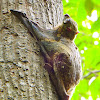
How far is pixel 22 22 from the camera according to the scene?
1.16 metres

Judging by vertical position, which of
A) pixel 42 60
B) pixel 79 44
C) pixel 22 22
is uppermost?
pixel 79 44

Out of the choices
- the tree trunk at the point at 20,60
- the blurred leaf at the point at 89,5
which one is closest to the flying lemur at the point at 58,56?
the tree trunk at the point at 20,60

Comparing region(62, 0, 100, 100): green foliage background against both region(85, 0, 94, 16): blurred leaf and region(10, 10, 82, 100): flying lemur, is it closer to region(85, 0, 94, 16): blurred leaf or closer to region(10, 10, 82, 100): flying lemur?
region(85, 0, 94, 16): blurred leaf

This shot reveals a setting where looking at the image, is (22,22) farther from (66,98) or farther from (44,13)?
(66,98)

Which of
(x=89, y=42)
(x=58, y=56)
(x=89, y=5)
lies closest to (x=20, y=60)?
(x=58, y=56)

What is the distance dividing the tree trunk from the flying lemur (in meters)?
0.04

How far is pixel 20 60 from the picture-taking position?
1030mm

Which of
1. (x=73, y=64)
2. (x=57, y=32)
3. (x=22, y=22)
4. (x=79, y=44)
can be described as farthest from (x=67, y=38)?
(x=79, y=44)

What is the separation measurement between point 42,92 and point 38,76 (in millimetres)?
103

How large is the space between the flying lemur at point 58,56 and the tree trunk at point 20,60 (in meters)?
0.04

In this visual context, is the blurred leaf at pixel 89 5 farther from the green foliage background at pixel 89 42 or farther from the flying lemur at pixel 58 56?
the flying lemur at pixel 58 56

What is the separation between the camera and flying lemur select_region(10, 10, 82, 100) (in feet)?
3.45

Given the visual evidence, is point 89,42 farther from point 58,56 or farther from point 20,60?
point 20,60

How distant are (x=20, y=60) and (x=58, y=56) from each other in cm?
25
